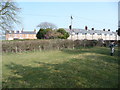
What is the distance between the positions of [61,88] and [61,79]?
0.99 m

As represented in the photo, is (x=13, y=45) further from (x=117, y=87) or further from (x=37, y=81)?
(x=117, y=87)

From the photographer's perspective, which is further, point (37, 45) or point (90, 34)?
point (90, 34)

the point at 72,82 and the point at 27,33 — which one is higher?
the point at 27,33

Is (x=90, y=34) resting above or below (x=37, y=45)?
above

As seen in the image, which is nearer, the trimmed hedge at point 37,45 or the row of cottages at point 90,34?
the trimmed hedge at point 37,45

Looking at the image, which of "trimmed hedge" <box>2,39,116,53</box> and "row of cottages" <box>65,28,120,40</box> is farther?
"row of cottages" <box>65,28,120,40</box>

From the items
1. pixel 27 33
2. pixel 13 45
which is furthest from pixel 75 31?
pixel 13 45

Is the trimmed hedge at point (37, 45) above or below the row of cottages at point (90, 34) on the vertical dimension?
below

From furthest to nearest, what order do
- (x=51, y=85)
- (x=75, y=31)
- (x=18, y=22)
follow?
1. (x=75, y=31)
2. (x=18, y=22)
3. (x=51, y=85)

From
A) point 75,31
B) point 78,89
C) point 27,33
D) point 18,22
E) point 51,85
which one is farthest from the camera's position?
point 27,33

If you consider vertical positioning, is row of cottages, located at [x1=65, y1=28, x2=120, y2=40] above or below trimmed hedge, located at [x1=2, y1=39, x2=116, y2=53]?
above

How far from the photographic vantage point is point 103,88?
4766mm

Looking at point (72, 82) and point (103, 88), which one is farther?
point (72, 82)

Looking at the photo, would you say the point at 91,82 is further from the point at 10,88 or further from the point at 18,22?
the point at 18,22
